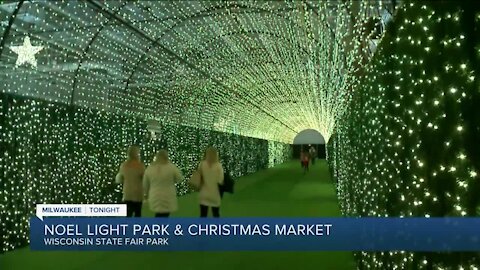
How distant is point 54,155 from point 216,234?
4948 millimetres

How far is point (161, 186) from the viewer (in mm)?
6914

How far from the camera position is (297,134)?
6956cm

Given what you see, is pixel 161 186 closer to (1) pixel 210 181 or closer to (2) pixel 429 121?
(1) pixel 210 181

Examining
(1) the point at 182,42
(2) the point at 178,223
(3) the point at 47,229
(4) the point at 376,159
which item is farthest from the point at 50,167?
(1) the point at 182,42

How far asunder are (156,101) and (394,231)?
54.4 feet

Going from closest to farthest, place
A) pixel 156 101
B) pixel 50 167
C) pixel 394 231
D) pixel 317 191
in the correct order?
pixel 394 231 < pixel 50 167 < pixel 317 191 < pixel 156 101

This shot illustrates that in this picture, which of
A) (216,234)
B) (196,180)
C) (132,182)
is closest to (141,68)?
(132,182)

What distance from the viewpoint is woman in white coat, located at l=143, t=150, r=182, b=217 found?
22.5ft

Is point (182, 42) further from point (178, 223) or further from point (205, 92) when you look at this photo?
point (178, 223)

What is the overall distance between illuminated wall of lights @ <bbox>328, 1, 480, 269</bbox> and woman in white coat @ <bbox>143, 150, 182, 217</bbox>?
117 inches

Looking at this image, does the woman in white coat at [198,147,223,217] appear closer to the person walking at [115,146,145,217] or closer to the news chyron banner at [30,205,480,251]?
the person walking at [115,146,145,217]

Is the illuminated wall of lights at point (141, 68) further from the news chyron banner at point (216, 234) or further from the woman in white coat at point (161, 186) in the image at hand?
the news chyron banner at point (216, 234)

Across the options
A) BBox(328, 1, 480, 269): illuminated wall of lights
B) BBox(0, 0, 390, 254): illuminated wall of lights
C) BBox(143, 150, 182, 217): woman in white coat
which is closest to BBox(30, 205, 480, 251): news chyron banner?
BBox(328, 1, 480, 269): illuminated wall of lights

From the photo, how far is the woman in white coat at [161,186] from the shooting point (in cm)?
686
